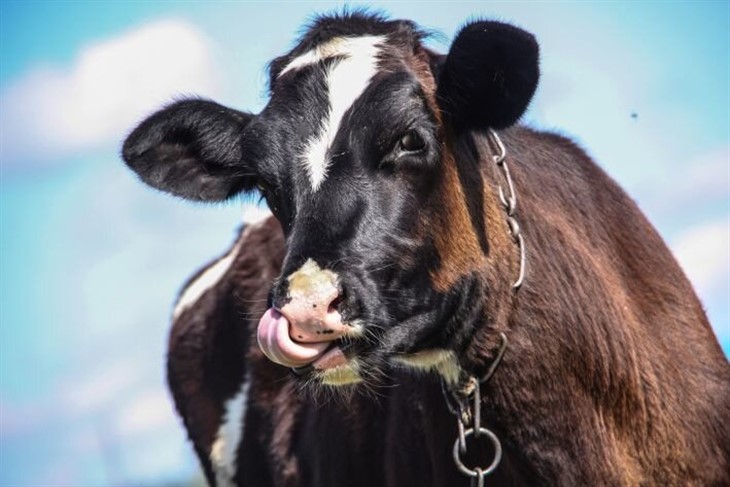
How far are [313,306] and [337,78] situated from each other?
1.27m

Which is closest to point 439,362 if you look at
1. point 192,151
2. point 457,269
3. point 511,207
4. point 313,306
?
point 457,269

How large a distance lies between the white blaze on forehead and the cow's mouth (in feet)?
2.23

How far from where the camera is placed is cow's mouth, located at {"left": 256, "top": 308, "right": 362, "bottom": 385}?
18.5 feet

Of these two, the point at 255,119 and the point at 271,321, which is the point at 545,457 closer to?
the point at 271,321

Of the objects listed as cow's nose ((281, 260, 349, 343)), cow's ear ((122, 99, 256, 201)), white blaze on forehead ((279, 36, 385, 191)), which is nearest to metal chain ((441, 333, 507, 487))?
cow's nose ((281, 260, 349, 343))

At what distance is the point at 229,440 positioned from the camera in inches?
410

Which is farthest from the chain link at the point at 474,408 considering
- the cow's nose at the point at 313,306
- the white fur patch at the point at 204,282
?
the white fur patch at the point at 204,282

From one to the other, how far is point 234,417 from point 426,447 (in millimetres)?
3567

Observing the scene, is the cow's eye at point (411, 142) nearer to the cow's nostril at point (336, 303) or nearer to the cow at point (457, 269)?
the cow at point (457, 269)

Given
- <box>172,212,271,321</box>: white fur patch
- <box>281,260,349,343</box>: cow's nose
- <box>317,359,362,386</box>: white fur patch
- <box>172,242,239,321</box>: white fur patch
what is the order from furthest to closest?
1. <box>172,242,239,321</box>: white fur patch
2. <box>172,212,271,321</box>: white fur patch
3. <box>317,359,362,386</box>: white fur patch
4. <box>281,260,349,343</box>: cow's nose

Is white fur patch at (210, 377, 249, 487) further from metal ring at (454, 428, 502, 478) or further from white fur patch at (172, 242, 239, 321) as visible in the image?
metal ring at (454, 428, 502, 478)

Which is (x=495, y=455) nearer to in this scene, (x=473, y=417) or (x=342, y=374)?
(x=473, y=417)

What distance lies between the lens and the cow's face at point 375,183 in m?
5.75

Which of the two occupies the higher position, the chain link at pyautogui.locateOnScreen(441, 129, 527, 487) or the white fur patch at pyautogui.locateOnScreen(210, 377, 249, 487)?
the white fur patch at pyautogui.locateOnScreen(210, 377, 249, 487)
